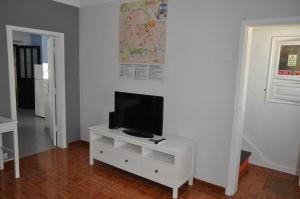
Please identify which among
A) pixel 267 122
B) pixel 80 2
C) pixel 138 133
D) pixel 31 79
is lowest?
pixel 138 133

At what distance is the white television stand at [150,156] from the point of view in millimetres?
2656

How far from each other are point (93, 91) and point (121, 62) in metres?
0.87

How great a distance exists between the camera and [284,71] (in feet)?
11.1

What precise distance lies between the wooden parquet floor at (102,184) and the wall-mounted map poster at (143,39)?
1512 millimetres

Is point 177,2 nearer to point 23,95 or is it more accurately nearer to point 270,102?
point 270,102

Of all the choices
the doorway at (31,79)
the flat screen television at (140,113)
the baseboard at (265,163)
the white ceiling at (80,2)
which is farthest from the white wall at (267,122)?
the doorway at (31,79)

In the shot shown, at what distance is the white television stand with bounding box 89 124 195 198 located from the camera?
2.66 m

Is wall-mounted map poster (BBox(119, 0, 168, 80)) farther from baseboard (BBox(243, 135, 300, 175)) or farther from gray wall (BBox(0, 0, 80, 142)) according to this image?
baseboard (BBox(243, 135, 300, 175))

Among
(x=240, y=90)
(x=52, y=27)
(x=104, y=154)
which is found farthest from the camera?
(x=52, y=27)

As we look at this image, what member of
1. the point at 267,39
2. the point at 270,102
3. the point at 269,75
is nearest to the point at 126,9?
the point at 267,39

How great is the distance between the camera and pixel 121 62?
3686 millimetres

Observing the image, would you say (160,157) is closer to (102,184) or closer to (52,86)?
(102,184)

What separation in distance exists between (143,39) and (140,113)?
112cm

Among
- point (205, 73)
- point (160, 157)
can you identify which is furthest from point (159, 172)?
point (205, 73)
